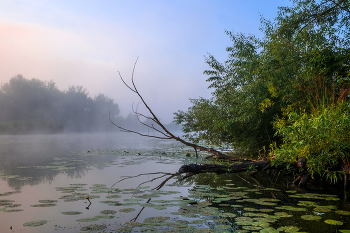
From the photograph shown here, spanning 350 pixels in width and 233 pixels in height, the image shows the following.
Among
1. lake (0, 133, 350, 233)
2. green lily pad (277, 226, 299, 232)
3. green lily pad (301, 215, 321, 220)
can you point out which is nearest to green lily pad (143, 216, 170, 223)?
lake (0, 133, 350, 233)

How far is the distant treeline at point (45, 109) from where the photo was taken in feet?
131

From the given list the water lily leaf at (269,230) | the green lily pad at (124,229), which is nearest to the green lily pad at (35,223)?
the green lily pad at (124,229)

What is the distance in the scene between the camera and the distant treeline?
40062mm

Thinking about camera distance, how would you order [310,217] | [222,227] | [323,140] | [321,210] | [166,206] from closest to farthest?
[222,227] < [310,217] < [321,210] < [166,206] < [323,140]

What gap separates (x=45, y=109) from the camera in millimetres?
48625

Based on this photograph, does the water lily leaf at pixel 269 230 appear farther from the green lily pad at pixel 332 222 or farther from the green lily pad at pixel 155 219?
the green lily pad at pixel 155 219

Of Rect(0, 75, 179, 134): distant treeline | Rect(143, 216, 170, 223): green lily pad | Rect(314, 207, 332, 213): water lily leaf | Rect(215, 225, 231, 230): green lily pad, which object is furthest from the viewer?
Rect(0, 75, 179, 134): distant treeline

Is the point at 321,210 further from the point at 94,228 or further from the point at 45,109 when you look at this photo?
the point at 45,109

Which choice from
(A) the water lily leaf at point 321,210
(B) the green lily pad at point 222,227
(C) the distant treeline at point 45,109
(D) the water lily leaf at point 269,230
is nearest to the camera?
(D) the water lily leaf at point 269,230

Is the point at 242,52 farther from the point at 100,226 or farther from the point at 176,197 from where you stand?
the point at 100,226

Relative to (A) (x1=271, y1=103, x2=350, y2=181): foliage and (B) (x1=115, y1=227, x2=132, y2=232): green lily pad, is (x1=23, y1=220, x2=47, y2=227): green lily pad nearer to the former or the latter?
(B) (x1=115, y1=227, x2=132, y2=232): green lily pad

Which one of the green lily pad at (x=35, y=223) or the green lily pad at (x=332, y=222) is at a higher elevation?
the green lily pad at (x=332, y=222)

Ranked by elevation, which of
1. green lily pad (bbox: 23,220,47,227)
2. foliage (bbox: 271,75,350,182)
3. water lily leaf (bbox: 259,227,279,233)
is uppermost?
foliage (bbox: 271,75,350,182)

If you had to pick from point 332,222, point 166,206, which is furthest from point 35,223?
point 332,222
